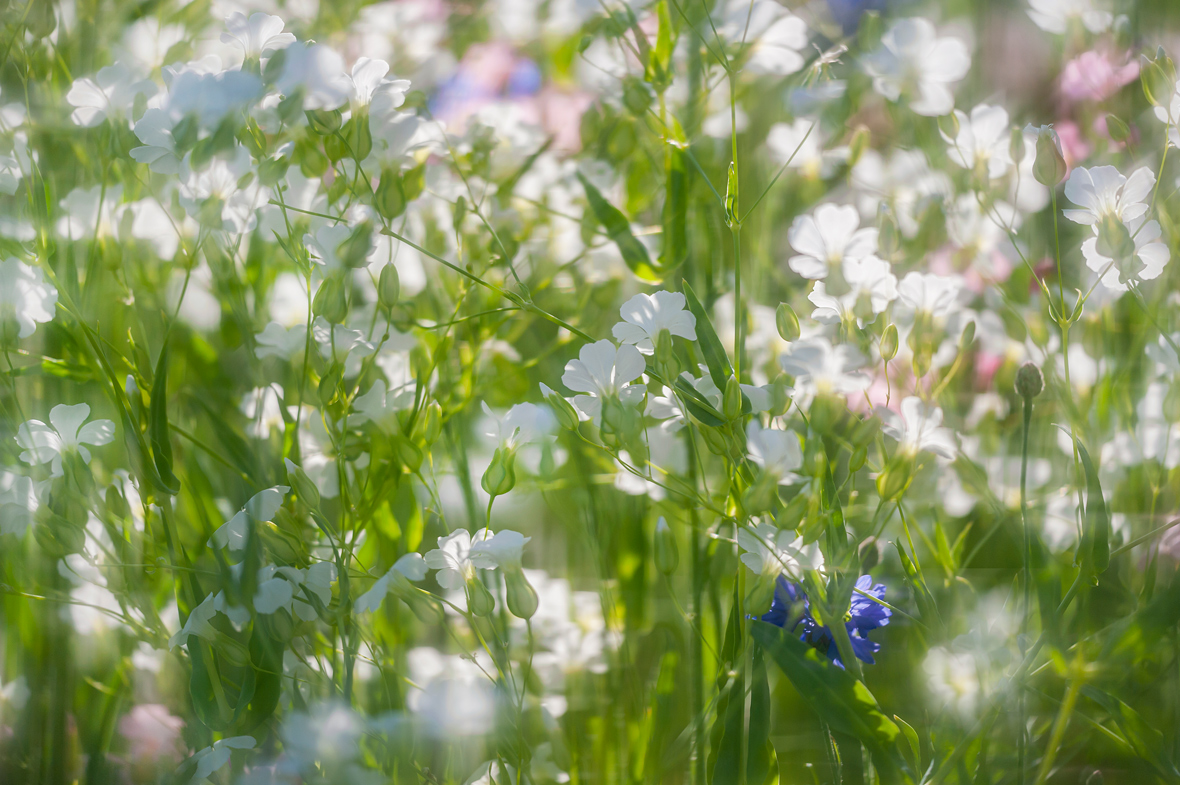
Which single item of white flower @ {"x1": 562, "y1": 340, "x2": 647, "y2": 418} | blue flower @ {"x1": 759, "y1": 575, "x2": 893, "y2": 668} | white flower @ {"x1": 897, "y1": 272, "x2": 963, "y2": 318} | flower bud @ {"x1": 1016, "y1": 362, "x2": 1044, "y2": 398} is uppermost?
white flower @ {"x1": 897, "y1": 272, "x2": 963, "y2": 318}

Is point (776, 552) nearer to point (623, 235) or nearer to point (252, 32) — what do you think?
point (623, 235)

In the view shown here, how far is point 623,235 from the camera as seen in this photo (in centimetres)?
30

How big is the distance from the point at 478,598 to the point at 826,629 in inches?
4.6

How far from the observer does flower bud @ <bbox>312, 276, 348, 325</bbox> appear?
265mm

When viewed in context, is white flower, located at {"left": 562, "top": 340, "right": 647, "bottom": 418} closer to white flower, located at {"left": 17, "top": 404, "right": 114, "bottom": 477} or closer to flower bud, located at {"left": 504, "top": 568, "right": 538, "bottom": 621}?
flower bud, located at {"left": 504, "top": 568, "right": 538, "bottom": 621}

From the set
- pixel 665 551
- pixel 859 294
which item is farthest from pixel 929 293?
pixel 665 551

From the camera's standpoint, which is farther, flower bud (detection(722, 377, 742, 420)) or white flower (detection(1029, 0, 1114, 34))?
white flower (detection(1029, 0, 1114, 34))

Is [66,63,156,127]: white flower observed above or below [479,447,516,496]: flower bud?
above

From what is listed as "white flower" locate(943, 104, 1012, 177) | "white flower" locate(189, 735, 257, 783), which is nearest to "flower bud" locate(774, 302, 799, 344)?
"white flower" locate(943, 104, 1012, 177)

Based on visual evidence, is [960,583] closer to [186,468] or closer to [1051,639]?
[1051,639]

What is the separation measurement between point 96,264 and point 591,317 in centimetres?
21

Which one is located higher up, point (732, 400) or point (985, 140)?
point (985, 140)

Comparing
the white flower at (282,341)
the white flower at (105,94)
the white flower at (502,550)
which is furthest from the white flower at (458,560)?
the white flower at (105,94)

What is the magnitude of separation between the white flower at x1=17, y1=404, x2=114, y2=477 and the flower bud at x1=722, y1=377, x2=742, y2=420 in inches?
8.9
